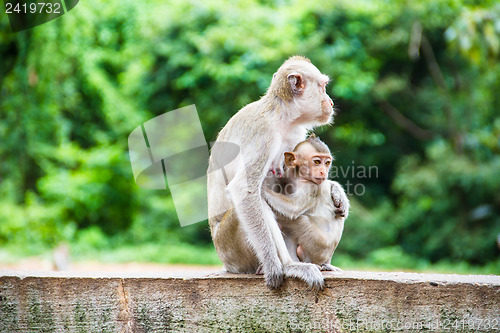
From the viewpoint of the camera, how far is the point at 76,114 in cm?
1664

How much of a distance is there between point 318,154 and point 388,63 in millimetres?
11337

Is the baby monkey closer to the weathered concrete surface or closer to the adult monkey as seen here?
the adult monkey

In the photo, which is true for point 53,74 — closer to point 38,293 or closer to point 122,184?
point 122,184

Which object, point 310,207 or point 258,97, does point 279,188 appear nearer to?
Result: point 310,207

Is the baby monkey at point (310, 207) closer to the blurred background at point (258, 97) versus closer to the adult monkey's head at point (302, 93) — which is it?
the adult monkey's head at point (302, 93)

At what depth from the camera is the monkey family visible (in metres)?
3.70

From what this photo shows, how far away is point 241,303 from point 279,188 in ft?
3.13

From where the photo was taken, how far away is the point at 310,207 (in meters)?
3.87

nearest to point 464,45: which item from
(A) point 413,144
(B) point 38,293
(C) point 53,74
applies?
(A) point 413,144

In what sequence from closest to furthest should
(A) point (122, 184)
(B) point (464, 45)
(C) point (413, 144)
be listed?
(B) point (464, 45) < (C) point (413, 144) < (A) point (122, 184)

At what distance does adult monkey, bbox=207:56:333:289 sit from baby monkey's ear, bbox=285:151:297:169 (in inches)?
2.1
